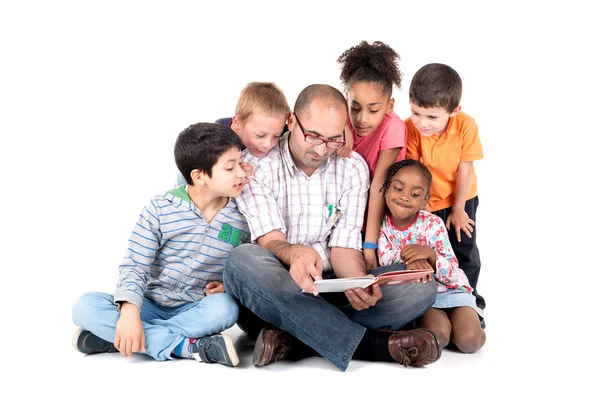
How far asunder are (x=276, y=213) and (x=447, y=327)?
3.52 feet

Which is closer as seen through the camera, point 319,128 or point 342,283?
point 342,283

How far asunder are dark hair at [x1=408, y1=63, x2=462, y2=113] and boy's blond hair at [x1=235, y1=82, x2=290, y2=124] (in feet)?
2.41

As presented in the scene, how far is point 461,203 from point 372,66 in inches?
37.1

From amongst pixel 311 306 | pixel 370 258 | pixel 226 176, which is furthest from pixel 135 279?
pixel 370 258

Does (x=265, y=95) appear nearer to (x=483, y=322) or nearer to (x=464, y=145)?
(x=464, y=145)

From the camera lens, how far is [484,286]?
5.13m

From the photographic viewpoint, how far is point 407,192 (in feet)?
12.4

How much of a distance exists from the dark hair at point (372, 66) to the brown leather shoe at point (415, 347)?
4.50 ft

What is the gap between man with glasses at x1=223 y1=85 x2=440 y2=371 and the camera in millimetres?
3303

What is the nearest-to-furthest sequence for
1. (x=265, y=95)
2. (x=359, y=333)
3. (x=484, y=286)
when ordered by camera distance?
(x=359, y=333) < (x=265, y=95) < (x=484, y=286)

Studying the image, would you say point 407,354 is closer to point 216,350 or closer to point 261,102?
point 216,350

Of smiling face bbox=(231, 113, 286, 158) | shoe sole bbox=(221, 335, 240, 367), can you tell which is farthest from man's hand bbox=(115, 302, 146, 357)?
smiling face bbox=(231, 113, 286, 158)

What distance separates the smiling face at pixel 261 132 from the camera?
3852mm

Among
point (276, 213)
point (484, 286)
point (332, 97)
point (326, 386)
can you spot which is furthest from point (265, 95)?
point (484, 286)
